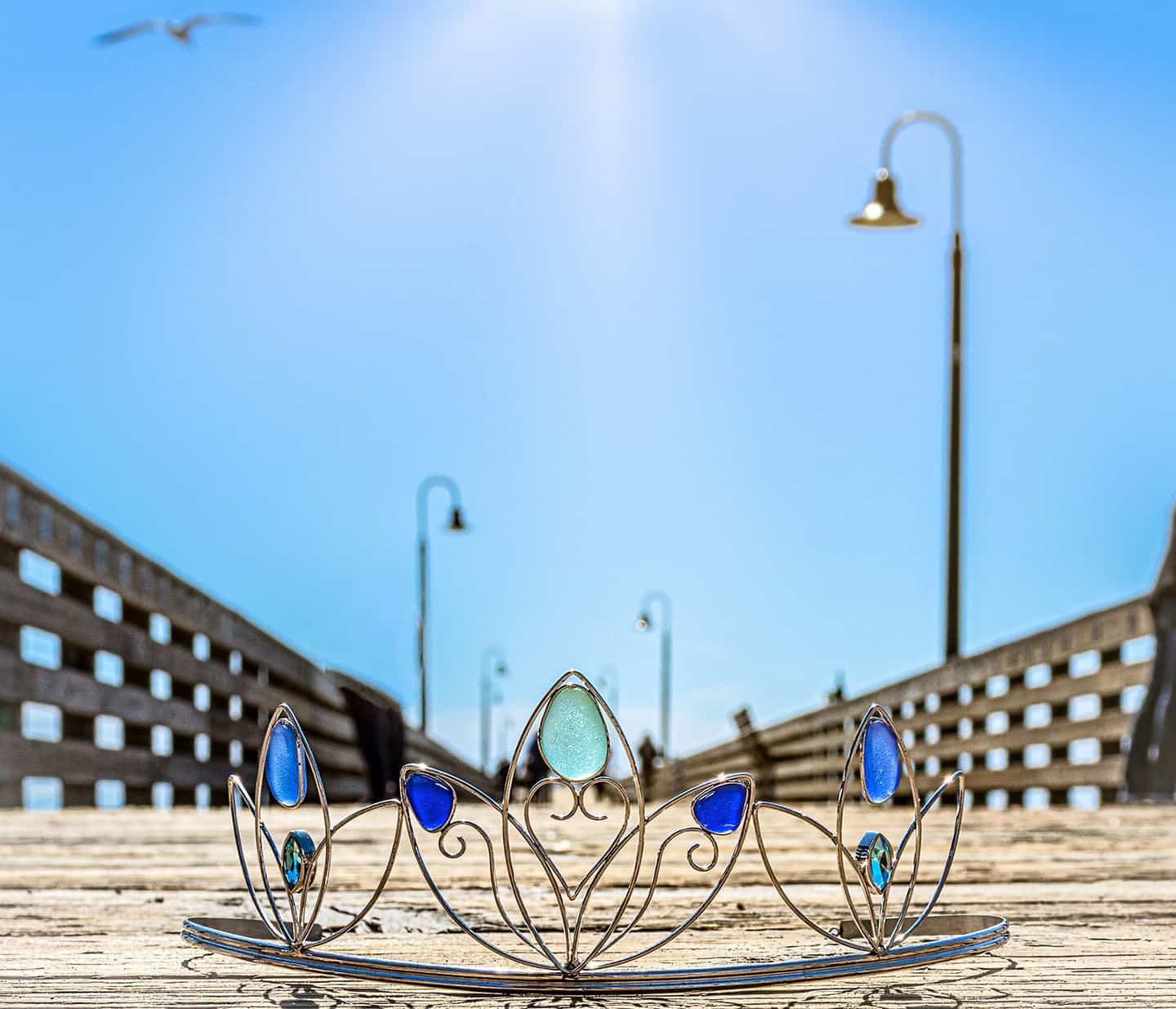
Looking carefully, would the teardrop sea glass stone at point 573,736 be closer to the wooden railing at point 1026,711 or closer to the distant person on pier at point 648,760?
the wooden railing at point 1026,711

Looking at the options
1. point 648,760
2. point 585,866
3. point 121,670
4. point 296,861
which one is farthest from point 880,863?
point 648,760

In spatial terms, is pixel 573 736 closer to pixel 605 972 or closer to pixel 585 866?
pixel 605 972

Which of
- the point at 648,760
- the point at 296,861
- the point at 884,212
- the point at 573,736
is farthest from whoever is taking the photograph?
the point at 648,760

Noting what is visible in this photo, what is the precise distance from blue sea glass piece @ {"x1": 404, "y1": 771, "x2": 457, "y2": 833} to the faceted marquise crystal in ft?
0.48

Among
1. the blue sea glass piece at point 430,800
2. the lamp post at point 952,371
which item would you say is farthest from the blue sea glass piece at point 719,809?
the lamp post at point 952,371

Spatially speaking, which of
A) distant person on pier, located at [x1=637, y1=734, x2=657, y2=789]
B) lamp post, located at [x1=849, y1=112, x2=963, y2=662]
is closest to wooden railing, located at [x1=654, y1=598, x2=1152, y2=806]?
lamp post, located at [x1=849, y1=112, x2=963, y2=662]

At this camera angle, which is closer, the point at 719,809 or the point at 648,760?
the point at 719,809

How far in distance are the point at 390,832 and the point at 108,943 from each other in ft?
7.62

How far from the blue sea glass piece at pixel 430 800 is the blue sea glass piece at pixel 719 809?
0.25 m

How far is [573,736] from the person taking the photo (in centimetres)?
147

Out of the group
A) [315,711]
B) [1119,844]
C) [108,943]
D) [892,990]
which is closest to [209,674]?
[315,711]

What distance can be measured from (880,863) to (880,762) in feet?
0.38

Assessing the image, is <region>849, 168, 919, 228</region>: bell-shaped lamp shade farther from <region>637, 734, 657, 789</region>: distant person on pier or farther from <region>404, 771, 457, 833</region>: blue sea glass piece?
<region>637, 734, 657, 789</region>: distant person on pier

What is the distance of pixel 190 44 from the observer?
1432cm
